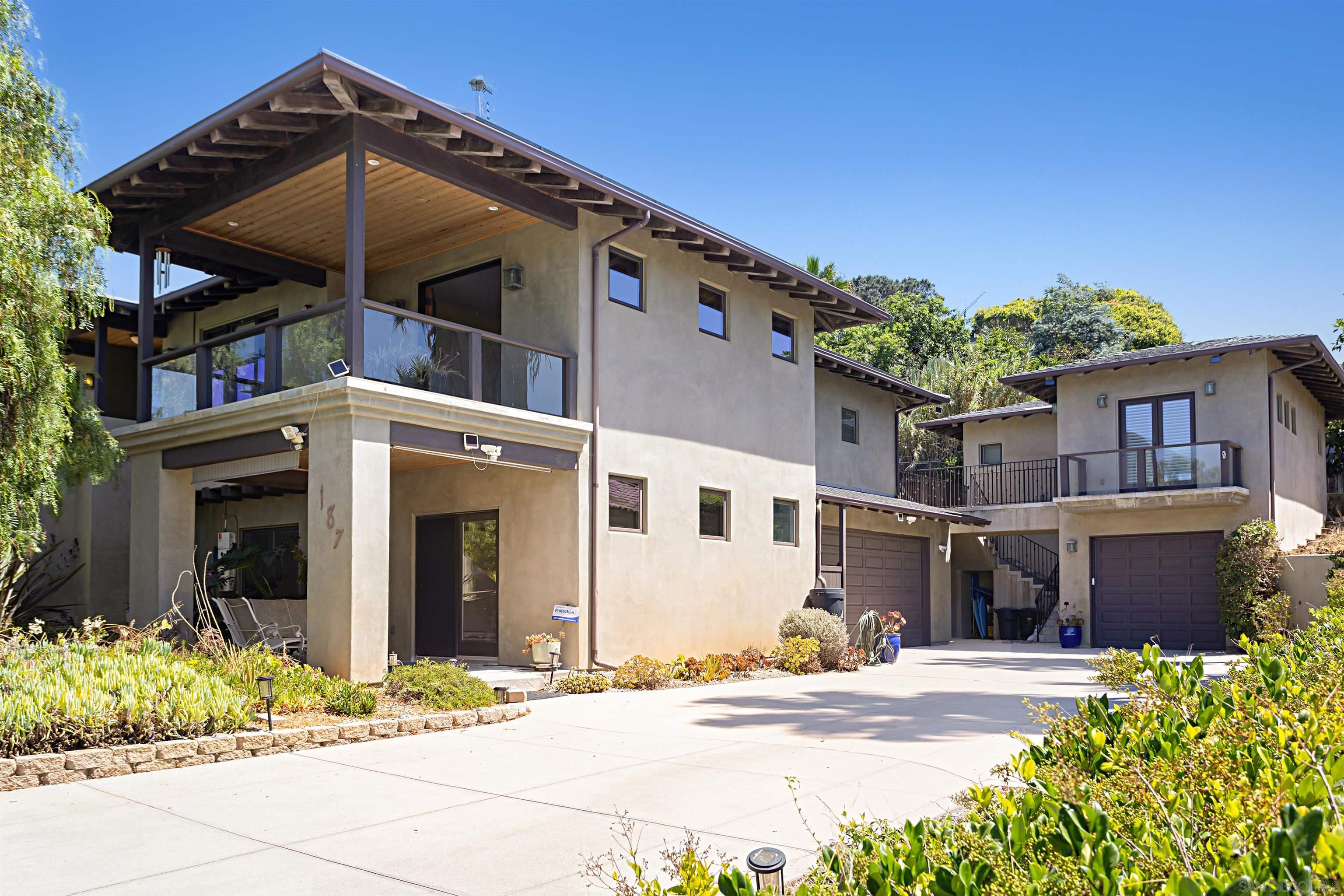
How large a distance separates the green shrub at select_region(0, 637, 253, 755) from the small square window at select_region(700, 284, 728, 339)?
9594mm

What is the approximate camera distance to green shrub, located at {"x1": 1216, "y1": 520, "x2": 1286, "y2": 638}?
1998cm

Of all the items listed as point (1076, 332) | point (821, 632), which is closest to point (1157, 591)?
point (821, 632)

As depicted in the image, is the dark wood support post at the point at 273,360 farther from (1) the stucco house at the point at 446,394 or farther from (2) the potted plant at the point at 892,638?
(2) the potted plant at the point at 892,638

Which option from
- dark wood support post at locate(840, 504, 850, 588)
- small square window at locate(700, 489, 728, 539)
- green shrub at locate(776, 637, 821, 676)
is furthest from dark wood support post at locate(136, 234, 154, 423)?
dark wood support post at locate(840, 504, 850, 588)

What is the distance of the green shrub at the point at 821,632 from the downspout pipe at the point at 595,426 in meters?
3.73

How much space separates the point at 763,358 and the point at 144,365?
9.68m

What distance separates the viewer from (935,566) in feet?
78.5

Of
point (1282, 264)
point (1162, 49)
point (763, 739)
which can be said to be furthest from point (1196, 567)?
point (763, 739)

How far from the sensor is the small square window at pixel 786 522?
17.7m

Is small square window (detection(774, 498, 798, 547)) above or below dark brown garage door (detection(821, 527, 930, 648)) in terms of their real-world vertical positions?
above

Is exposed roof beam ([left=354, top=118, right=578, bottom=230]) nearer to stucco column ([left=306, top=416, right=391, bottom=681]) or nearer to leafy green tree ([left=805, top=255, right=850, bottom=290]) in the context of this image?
stucco column ([left=306, top=416, right=391, bottom=681])

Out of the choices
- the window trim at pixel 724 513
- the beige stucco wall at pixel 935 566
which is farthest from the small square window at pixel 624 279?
the beige stucco wall at pixel 935 566

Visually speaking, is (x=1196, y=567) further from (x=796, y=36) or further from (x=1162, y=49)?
(x=796, y=36)

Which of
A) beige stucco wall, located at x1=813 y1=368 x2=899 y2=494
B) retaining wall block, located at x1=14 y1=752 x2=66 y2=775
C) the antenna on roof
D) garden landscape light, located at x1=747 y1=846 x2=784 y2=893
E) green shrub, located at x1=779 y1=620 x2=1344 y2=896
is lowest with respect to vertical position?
retaining wall block, located at x1=14 y1=752 x2=66 y2=775
